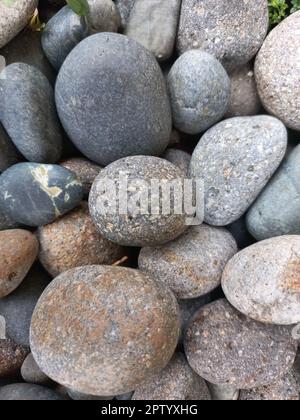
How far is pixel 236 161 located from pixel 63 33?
682 mm

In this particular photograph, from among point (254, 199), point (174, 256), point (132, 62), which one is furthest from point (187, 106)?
point (174, 256)

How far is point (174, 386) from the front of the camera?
3.84ft

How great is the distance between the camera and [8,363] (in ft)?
4.30

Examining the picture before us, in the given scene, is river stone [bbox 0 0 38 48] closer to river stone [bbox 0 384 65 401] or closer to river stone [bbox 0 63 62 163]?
river stone [bbox 0 63 62 163]

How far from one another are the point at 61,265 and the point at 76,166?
33cm

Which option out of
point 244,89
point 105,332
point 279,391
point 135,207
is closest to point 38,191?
point 135,207

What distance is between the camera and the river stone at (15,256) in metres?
1.14

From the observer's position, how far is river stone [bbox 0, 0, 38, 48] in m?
1.19

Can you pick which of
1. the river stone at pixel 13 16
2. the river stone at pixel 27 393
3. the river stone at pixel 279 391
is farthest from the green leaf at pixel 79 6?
the river stone at pixel 279 391

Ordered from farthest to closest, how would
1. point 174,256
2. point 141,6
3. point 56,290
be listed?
point 141,6 → point 174,256 → point 56,290

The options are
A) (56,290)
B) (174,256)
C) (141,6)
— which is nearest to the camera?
(56,290)

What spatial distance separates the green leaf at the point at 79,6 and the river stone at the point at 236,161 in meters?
0.54

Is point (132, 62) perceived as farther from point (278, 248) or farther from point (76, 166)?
point (278, 248)

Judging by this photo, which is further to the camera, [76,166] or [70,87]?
[76,166]
